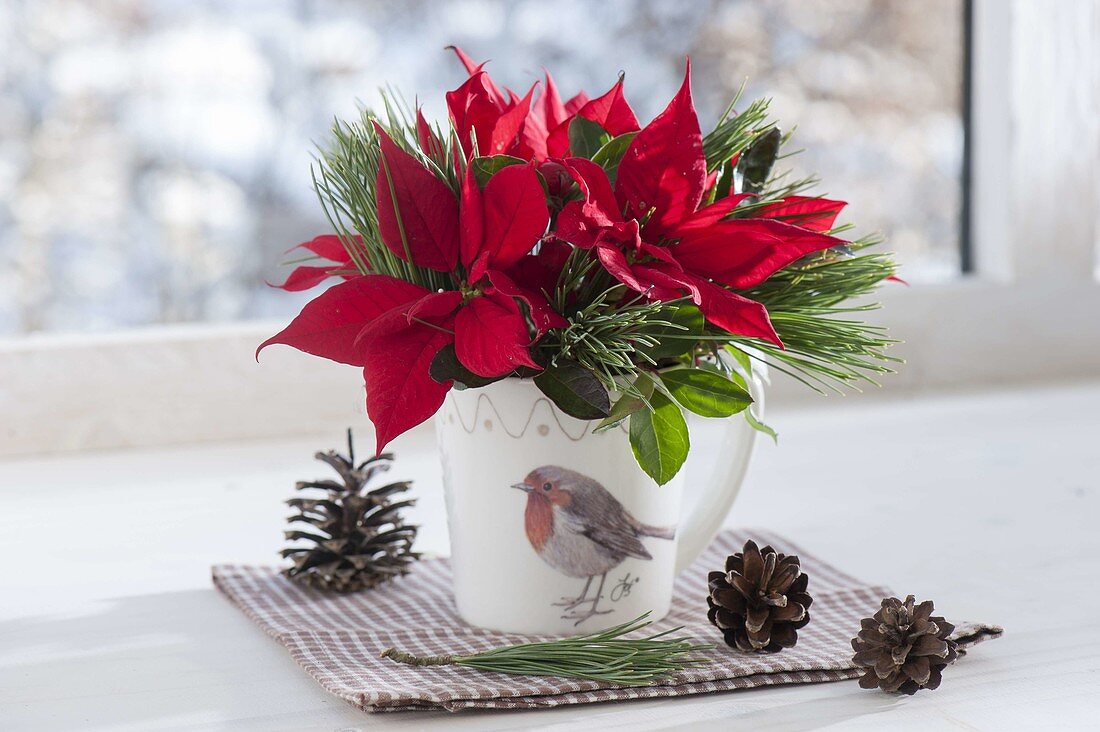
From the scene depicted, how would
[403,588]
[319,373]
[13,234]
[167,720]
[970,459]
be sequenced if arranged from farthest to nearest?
[13,234], [319,373], [970,459], [403,588], [167,720]

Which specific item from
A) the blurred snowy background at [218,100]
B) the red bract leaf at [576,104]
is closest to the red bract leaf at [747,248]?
the red bract leaf at [576,104]

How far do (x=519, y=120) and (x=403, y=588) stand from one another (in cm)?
21

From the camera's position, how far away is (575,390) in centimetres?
41

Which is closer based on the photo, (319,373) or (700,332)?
(700,332)

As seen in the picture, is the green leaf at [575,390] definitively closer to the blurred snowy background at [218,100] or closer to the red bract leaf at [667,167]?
the red bract leaf at [667,167]

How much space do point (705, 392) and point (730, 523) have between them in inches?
9.9

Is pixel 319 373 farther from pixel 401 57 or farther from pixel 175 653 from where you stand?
pixel 175 653

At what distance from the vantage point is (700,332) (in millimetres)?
431

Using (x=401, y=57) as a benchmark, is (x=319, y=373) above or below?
below

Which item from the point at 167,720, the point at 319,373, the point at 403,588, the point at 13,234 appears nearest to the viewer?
the point at 167,720

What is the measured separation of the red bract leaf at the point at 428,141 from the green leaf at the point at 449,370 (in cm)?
8

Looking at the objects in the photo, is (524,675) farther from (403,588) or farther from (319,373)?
(319,373)

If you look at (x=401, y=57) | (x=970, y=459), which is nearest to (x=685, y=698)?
(x=970, y=459)

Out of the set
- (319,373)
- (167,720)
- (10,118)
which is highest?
(10,118)
